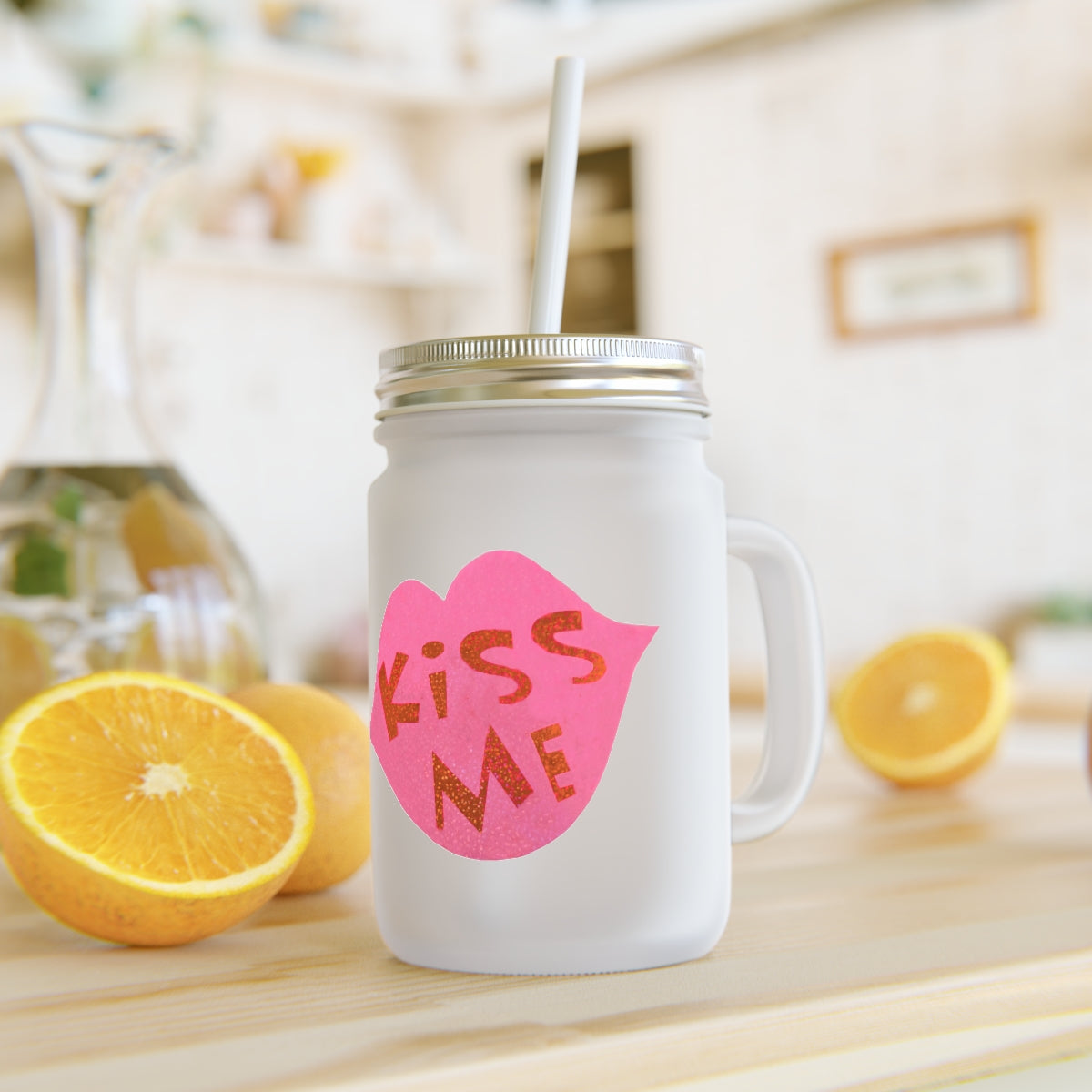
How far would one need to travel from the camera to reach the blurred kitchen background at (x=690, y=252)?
3242 millimetres

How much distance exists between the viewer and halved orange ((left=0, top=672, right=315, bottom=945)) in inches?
18.2

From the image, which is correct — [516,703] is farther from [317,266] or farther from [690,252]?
[690,252]

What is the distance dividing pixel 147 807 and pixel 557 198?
260 mm

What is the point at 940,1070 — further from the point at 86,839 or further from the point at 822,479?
the point at 822,479

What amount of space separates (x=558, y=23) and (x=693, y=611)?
12.3 feet

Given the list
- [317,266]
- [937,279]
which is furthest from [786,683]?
[317,266]

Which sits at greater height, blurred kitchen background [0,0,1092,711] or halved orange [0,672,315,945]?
blurred kitchen background [0,0,1092,711]

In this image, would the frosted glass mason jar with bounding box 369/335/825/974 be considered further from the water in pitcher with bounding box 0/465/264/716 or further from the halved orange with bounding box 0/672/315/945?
the water in pitcher with bounding box 0/465/264/716

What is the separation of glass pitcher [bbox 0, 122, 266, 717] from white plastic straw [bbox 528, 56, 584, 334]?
0.32 m

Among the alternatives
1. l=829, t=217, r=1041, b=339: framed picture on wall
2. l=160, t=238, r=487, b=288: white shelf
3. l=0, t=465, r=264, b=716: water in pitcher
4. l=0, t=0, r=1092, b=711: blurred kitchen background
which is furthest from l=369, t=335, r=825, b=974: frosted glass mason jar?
l=829, t=217, r=1041, b=339: framed picture on wall

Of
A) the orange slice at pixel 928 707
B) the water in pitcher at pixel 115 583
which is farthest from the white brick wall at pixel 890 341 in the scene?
the water in pitcher at pixel 115 583

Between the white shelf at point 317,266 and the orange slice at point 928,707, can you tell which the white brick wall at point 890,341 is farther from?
the orange slice at point 928,707

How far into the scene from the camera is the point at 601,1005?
39 cm

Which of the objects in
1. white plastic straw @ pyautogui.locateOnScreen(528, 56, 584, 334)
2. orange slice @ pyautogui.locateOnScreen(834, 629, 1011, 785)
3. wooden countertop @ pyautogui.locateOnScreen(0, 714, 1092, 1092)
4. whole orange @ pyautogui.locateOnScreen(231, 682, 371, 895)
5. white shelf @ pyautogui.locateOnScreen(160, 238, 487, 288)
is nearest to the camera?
wooden countertop @ pyautogui.locateOnScreen(0, 714, 1092, 1092)
